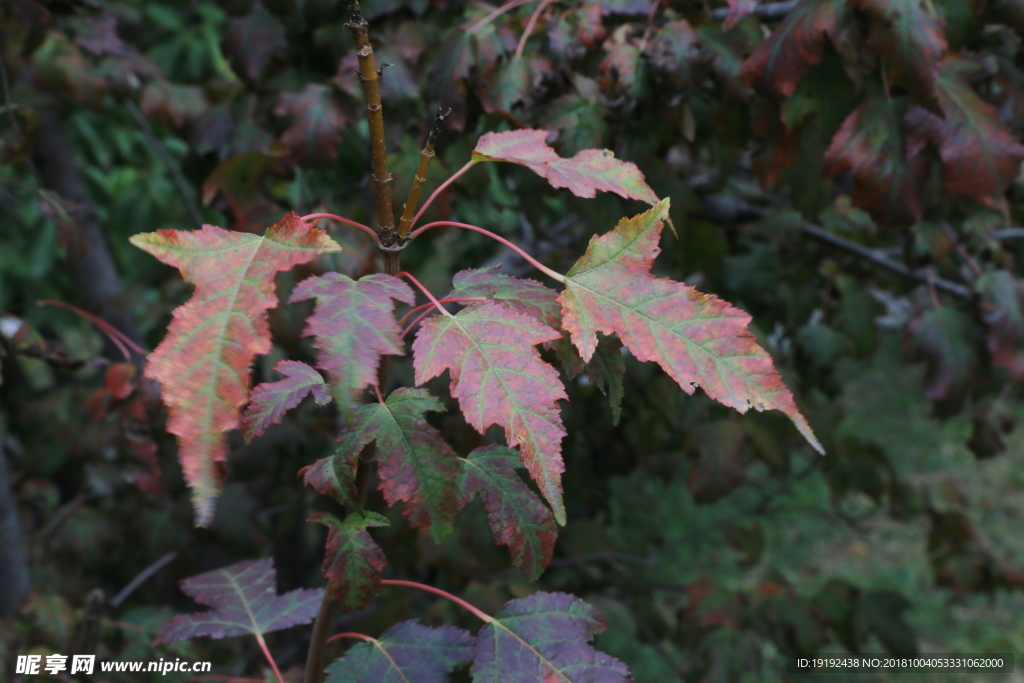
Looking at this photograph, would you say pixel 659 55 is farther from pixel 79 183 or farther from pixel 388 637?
pixel 79 183

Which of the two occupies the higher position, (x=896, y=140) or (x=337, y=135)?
(x=896, y=140)

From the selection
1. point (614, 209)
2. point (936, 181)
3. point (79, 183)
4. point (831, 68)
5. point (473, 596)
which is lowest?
point (473, 596)

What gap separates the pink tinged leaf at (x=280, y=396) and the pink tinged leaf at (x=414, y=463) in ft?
0.16

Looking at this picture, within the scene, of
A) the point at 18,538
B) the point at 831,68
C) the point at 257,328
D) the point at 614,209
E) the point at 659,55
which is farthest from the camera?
the point at 18,538

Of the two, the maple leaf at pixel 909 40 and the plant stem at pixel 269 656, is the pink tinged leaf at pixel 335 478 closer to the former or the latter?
the plant stem at pixel 269 656

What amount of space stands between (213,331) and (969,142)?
1.28 metres

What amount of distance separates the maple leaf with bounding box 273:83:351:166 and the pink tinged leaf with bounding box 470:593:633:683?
Result: 38.7 inches

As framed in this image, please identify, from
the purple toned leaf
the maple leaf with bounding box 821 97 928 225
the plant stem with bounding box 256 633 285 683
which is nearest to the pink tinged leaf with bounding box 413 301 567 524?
the plant stem with bounding box 256 633 285 683

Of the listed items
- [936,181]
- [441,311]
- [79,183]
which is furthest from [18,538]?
[936,181]

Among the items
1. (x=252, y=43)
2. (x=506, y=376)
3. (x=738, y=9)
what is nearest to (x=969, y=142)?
(x=738, y=9)

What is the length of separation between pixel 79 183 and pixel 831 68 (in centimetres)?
196

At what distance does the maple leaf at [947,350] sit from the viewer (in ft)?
5.68

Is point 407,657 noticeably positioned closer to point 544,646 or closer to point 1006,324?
point 544,646

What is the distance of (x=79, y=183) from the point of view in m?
2.08
